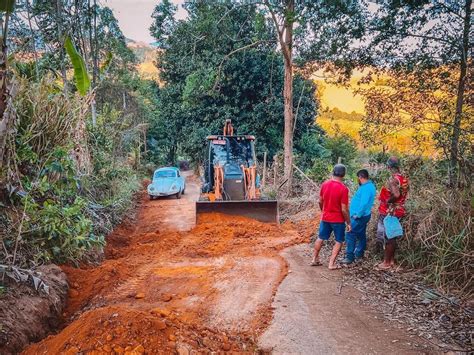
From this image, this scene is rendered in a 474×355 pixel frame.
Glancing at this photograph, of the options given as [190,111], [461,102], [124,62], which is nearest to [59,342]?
[461,102]

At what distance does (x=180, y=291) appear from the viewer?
523cm

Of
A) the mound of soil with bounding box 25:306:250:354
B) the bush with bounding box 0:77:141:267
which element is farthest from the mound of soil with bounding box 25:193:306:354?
the bush with bounding box 0:77:141:267

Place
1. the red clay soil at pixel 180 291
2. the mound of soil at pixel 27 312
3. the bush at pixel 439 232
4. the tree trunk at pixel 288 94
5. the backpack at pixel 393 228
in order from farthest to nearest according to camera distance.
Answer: the tree trunk at pixel 288 94, the backpack at pixel 393 228, the bush at pixel 439 232, the mound of soil at pixel 27 312, the red clay soil at pixel 180 291

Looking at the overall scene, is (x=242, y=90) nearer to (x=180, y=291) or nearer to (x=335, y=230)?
(x=335, y=230)

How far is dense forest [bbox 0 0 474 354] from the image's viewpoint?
512 centimetres

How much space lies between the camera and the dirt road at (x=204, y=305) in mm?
3436

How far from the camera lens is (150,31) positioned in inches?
1172

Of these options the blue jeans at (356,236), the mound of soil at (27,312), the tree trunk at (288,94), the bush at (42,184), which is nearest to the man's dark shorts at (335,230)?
the blue jeans at (356,236)

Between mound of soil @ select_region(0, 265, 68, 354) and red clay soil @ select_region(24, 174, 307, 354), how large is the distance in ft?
0.63

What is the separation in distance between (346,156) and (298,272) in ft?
72.0

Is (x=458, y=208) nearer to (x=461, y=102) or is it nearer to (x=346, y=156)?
(x=461, y=102)

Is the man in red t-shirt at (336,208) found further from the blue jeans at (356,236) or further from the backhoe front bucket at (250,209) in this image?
the backhoe front bucket at (250,209)

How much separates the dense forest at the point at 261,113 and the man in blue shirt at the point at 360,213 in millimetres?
669

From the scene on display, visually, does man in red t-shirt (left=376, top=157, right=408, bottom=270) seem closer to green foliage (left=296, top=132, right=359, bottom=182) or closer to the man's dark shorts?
the man's dark shorts
